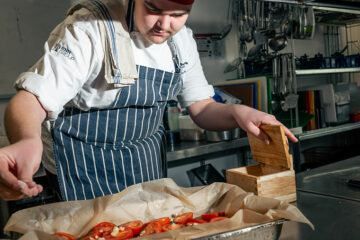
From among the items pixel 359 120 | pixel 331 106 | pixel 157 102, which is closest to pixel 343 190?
pixel 157 102

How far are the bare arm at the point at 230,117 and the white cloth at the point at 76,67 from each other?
0.24m

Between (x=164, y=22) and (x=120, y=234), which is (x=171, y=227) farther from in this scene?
(x=164, y=22)

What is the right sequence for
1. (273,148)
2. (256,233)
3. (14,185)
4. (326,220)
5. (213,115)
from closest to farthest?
1. (14,185)
2. (256,233)
3. (326,220)
4. (273,148)
5. (213,115)

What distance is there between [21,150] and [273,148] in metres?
0.82

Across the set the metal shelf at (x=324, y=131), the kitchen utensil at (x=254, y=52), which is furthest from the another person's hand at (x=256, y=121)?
the kitchen utensil at (x=254, y=52)

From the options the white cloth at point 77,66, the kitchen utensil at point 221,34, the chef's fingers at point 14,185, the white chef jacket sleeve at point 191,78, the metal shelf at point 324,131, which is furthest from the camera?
the kitchen utensil at point 221,34

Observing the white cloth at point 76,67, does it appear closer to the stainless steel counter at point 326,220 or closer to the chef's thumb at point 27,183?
the chef's thumb at point 27,183

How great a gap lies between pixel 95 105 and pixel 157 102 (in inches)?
11.9

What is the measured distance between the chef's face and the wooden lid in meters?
0.46

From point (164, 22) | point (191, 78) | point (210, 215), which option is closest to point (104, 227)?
point (210, 215)

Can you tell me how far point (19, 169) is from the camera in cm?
68

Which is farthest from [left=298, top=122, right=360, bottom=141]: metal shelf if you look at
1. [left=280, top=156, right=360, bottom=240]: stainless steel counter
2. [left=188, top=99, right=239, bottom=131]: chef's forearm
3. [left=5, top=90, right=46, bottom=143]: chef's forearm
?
[left=5, top=90, right=46, bottom=143]: chef's forearm

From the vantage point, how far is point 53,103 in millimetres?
994

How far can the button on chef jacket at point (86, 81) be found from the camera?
103 centimetres
